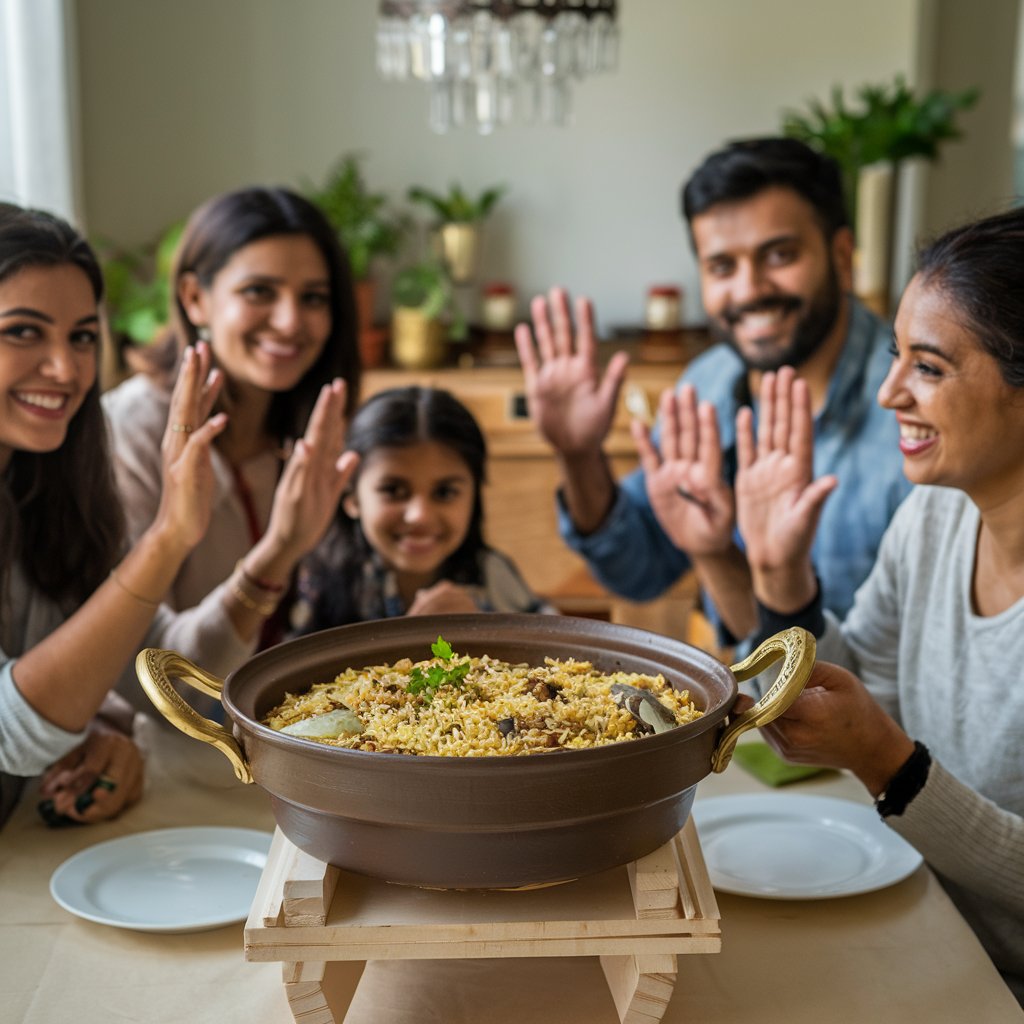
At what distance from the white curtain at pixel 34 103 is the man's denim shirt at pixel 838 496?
1.69m

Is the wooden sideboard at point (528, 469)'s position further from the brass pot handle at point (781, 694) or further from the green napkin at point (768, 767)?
the brass pot handle at point (781, 694)

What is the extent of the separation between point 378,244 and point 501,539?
3.17 feet

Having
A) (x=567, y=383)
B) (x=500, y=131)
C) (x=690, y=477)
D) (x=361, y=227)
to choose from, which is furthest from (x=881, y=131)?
(x=690, y=477)

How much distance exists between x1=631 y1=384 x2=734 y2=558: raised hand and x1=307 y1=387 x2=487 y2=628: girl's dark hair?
287 mm

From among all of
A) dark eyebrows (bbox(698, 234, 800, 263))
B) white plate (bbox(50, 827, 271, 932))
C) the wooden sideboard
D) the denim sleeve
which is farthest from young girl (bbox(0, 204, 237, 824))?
the wooden sideboard

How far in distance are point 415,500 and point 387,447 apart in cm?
9

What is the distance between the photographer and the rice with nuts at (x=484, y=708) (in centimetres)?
103

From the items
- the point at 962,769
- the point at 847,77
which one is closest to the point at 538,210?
the point at 847,77

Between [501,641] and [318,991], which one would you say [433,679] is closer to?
[501,641]

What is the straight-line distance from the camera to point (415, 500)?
202cm

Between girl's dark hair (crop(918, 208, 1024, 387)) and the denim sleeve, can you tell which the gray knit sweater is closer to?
girl's dark hair (crop(918, 208, 1024, 387))

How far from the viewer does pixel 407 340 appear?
3.89 meters

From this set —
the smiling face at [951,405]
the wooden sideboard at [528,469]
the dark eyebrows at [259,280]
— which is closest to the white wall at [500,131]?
the wooden sideboard at [528,469]

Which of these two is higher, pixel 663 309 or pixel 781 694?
pixel 663 309
